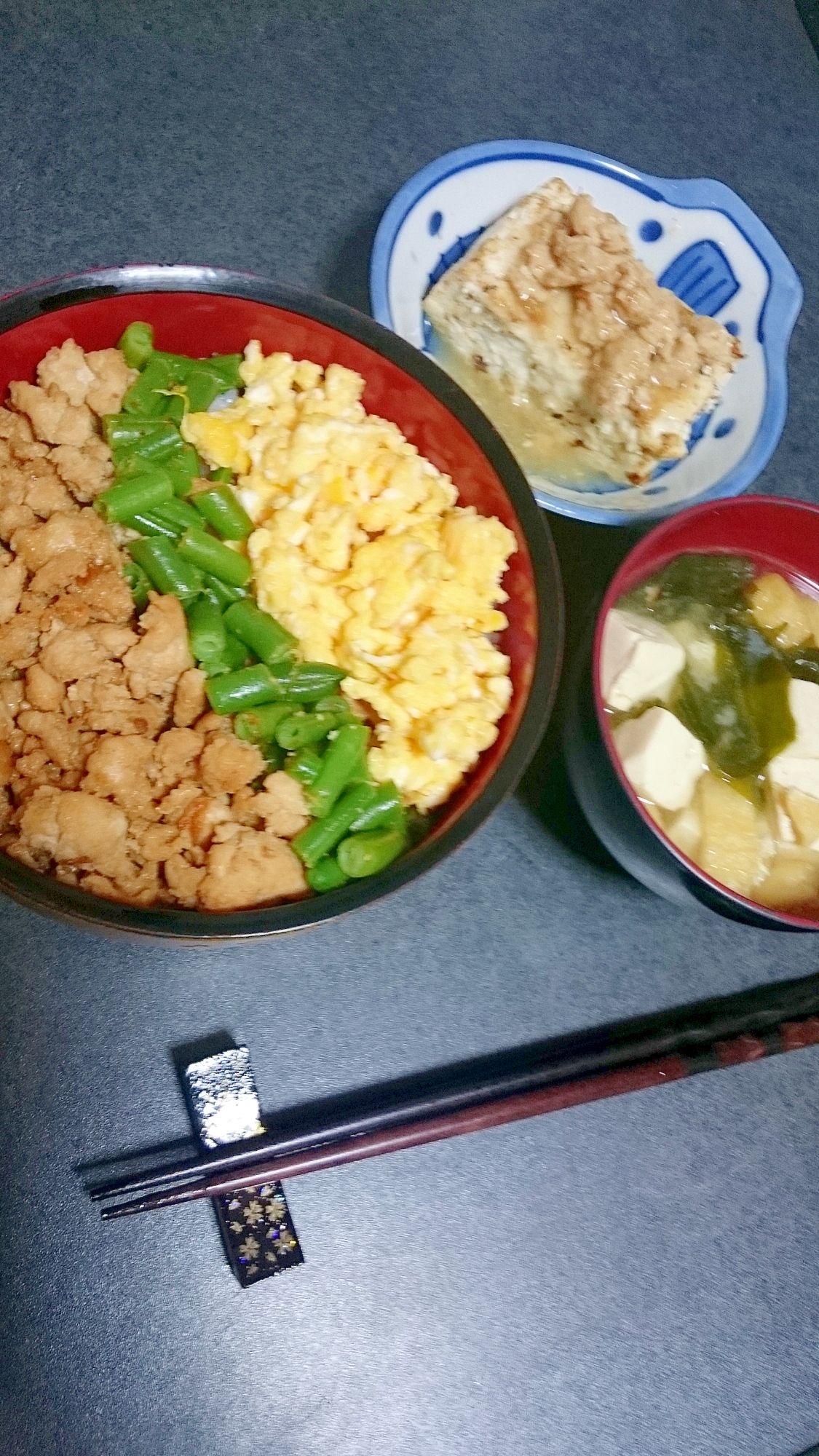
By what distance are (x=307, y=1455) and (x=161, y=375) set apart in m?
1.23

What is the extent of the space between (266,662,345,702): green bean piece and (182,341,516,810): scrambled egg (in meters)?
0.02

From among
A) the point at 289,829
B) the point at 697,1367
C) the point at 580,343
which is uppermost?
the point at 580,343

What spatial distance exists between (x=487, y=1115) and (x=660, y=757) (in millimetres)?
459

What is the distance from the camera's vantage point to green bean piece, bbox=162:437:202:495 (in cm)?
109

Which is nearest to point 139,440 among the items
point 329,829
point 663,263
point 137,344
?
point 137,344

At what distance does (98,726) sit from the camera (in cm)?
99

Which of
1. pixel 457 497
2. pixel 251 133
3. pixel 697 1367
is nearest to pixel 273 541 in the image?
pixel 457 497

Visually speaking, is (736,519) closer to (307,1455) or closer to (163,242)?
(163,242)

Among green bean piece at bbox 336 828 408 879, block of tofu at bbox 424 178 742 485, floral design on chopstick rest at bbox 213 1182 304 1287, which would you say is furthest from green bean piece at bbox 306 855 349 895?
block of tofu at bbox 424 178 742 485

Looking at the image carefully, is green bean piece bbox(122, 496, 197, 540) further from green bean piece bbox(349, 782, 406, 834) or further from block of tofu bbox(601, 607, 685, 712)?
block of tofu bbox(601, 607, 685, 712)

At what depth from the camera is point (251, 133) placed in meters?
1.60

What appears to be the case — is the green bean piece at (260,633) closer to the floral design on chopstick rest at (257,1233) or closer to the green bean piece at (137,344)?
the green bean piece at (137,344)

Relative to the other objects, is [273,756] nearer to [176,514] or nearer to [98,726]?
[98,726]

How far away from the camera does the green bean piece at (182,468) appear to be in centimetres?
109
